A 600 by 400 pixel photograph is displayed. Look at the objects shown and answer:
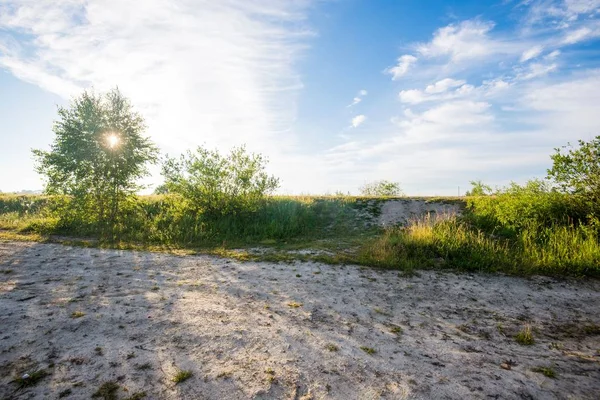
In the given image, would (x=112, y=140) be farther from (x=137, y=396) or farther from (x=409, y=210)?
(x=409, y=210)

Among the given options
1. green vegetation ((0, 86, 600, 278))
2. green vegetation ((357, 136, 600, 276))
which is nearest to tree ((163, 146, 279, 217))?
green vegetation ((0, 86, 600, 278))

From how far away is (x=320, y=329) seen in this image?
4586mm

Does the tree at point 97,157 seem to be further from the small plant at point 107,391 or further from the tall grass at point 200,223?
the small plant at point 107,391

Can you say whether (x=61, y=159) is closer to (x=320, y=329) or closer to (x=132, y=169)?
(x=132, y=169)

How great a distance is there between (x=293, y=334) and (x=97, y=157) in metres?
14.2

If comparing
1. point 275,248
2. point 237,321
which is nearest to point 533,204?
point 275,248

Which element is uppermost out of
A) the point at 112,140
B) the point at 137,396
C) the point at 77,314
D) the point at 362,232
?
the point at 112,140

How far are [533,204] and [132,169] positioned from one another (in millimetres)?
17093

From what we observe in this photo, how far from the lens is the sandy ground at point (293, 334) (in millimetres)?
3199

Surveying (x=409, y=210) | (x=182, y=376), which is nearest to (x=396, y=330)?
(x=182, y=376)

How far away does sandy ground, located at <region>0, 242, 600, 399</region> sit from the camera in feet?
10.5

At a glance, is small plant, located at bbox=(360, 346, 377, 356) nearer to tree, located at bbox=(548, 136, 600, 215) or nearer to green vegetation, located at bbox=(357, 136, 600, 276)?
green vegetation, located at bbox=(357, 136, 600, 276)

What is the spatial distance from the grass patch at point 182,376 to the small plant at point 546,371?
396 centimetres

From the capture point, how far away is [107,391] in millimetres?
3035
